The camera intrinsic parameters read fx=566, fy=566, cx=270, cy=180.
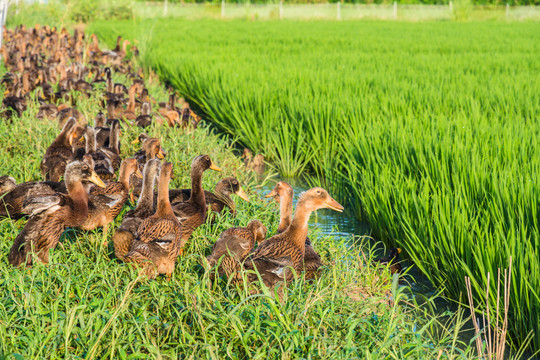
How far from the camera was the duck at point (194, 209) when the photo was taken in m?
3.82

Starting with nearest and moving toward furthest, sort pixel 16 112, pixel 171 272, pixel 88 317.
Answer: pixel 88 317 → pixel 171 272 → pixel 16 112

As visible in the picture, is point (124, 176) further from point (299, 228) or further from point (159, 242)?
point (299, 228)

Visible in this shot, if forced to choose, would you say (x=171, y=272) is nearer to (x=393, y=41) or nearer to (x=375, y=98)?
(x=375, y=98)

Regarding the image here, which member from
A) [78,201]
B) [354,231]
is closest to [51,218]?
[78,201]

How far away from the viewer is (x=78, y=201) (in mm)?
3670

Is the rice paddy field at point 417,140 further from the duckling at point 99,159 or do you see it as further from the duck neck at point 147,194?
the duckling at point 99,159

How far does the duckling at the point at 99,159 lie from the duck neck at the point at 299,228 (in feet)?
6.58

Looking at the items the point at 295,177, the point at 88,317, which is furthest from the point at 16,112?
the point at 88,317

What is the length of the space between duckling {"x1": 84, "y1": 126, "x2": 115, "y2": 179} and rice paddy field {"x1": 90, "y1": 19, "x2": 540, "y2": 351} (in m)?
2.13

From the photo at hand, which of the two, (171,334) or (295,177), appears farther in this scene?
(295,177)

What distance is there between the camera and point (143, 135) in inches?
227

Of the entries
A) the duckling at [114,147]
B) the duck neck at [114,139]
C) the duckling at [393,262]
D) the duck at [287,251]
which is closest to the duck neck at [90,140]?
the duckling at [114,147]

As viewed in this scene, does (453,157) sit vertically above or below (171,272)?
above

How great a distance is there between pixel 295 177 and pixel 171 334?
3.99 m
